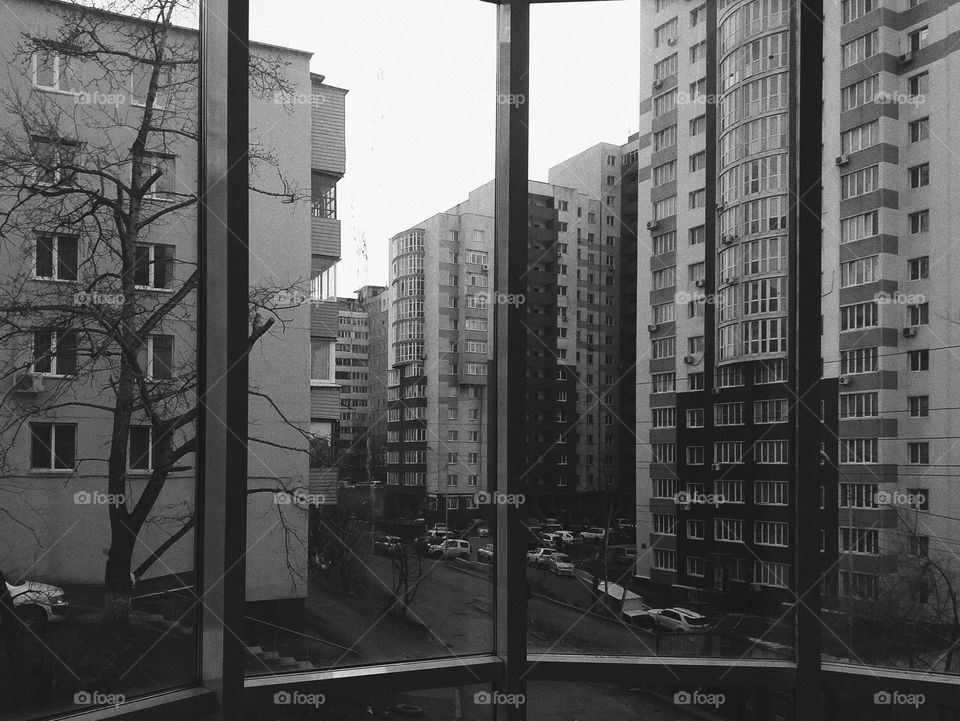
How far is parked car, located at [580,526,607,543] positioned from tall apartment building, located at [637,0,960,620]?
0.22 metres

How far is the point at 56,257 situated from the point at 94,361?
1.25 ft

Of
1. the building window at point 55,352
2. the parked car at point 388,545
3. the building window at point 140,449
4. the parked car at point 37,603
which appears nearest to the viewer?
the parked car at point 37,603

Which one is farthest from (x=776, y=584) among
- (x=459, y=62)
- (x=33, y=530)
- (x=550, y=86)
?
(x=33, y=530)

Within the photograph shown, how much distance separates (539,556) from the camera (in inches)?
147

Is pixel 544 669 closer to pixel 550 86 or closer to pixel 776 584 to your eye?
pixel 776 584

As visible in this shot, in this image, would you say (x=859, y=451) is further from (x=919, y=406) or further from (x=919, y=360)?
(x=919, y=360)

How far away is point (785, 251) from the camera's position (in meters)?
3.72

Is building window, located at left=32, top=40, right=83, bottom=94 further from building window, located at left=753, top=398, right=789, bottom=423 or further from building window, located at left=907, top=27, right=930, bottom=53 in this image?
building window, located at left=907, top=27, right=930, bottom=53

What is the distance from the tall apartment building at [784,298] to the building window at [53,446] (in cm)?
235

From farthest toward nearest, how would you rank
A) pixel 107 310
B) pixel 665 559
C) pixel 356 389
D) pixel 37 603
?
pixel 665 559 < pixel 356 389 < pixel 107 310 < pixel 37 603

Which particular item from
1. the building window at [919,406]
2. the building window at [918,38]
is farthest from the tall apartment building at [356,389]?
the building window at [918,38]

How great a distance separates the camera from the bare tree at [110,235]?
2.83 meters

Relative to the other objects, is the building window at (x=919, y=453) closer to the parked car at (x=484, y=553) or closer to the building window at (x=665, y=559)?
the building window at (x=665, y=559)

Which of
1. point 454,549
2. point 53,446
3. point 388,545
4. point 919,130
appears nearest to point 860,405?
Result: point 919,130
